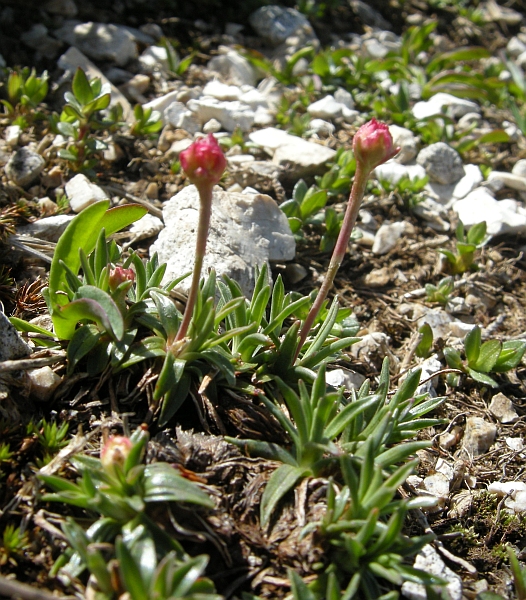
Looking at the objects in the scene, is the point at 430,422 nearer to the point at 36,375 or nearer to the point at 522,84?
the point at 36,375

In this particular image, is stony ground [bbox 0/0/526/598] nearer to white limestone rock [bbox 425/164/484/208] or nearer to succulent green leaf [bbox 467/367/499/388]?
succulent green leaf [bbox 467/367/499/388]

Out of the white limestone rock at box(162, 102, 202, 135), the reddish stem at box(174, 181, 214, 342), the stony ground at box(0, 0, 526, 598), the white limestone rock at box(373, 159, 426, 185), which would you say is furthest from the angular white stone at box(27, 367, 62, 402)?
the white limestone rock at box(373, 159, 426, 185)

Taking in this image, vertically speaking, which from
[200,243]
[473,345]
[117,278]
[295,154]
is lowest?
[473,345]

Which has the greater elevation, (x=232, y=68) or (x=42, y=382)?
(x=232, y=68)

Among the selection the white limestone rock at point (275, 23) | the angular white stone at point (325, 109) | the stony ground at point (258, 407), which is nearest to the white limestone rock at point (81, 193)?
the stony ground at point (258, 407)

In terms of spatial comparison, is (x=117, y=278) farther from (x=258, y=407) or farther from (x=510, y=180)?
(x=510, y=180)

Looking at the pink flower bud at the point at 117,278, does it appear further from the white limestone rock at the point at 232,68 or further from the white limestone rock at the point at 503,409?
the white limestone rock at the point at 232,68

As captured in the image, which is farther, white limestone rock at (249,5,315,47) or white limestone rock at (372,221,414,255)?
white limestone rock at (249,5,315,47)

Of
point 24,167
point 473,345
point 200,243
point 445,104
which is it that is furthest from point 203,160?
point 445,104
